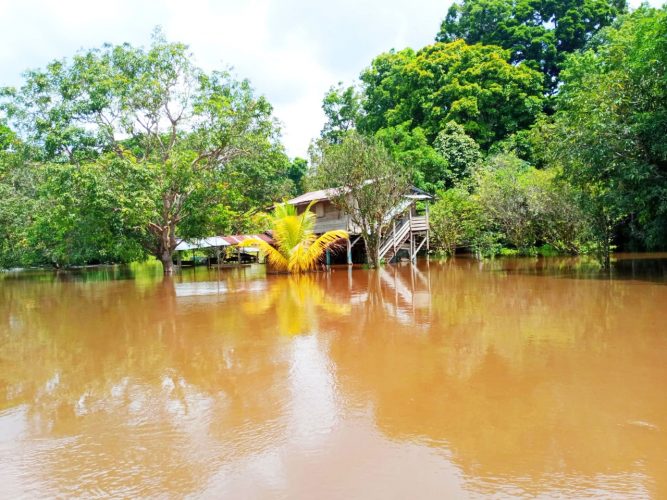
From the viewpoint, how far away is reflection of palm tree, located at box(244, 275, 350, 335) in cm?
854

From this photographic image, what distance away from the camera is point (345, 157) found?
19984 millimetres

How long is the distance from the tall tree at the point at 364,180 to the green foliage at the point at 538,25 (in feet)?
89.1

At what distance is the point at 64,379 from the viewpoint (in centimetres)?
568

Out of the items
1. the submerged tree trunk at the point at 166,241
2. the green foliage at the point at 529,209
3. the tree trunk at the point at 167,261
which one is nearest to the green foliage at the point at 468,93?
the green foliage at the point at 529,209

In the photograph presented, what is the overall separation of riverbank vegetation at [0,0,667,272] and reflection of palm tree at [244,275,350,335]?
308 inches

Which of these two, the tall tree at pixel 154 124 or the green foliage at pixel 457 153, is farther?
the green foliage at pixel 457 153

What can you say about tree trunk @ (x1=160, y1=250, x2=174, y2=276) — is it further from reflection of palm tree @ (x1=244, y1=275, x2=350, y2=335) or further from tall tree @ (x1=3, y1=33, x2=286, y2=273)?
reflection of palm tree @ (x1=244, y1=275, x2=350, y2=335)

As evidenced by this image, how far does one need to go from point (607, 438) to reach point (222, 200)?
71.3 ft

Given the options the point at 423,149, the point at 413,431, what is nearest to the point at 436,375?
the point at 413,431

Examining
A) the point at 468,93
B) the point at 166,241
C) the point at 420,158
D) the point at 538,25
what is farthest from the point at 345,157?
the point at 538,25

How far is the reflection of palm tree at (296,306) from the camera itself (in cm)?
854

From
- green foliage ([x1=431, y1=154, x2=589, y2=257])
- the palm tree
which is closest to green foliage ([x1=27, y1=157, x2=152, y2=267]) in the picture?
the palm tree

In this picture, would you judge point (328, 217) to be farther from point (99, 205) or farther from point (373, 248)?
point (99, 205)

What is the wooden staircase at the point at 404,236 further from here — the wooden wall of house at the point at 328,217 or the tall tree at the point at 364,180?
the tall tree at the point at 364,180
